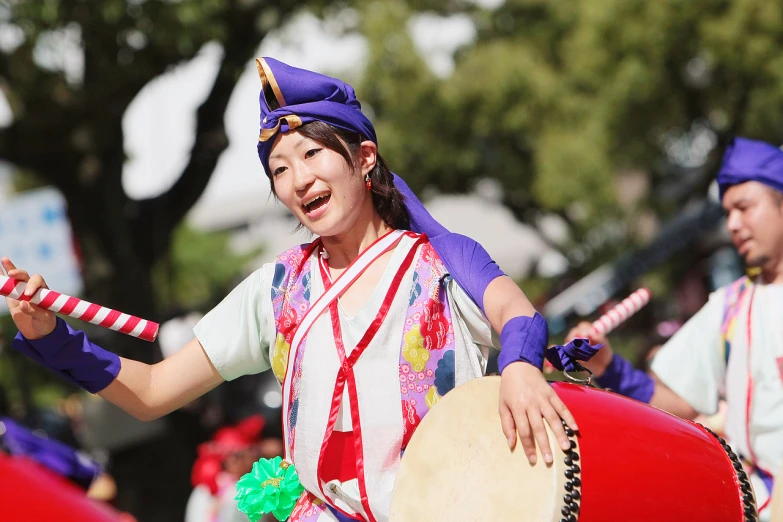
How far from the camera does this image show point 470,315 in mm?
2439

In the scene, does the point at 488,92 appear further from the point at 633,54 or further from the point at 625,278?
the point at 625,278

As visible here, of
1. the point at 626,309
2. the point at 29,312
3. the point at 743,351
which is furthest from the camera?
the point at 743,351

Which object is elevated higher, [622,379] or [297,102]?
[297,102]

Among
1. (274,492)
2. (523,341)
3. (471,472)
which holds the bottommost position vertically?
(274,492)

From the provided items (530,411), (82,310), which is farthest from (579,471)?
(82,310)

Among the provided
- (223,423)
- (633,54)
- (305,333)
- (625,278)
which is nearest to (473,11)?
(633,54)

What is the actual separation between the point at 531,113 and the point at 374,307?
10.9 meters

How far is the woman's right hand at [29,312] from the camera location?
2299 mm

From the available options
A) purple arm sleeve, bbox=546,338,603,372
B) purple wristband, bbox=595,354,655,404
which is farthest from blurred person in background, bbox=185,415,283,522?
purple arm sleeve, bbox=546,338,603,372

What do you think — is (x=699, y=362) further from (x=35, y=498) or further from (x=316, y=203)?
(x=35, y=498)

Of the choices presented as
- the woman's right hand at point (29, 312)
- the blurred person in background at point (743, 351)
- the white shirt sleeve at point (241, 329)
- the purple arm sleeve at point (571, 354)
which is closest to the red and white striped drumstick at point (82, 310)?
the woman's right hand at point (29, 312)

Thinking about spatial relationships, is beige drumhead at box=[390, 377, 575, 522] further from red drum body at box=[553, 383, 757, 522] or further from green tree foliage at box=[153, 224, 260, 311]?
green tree foliage at box=[153, 224, 260, 311]

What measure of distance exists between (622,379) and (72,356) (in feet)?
5.22

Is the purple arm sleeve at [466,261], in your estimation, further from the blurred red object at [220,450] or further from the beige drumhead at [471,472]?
the blurred red object at [220,450]
